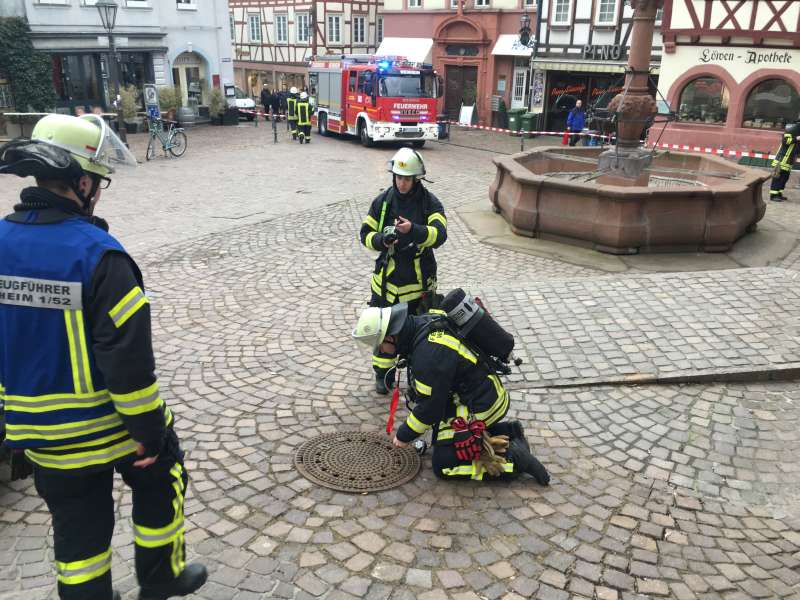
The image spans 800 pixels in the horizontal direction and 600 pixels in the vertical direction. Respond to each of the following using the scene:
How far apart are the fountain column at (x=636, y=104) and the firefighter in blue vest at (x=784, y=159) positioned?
12.8ft

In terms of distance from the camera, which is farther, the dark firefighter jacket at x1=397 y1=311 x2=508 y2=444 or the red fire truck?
the red fire truck

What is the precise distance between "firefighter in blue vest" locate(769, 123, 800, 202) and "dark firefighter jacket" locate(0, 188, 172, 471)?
13872mm

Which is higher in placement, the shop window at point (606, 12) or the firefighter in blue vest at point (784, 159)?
the shop window at point (606, 12)

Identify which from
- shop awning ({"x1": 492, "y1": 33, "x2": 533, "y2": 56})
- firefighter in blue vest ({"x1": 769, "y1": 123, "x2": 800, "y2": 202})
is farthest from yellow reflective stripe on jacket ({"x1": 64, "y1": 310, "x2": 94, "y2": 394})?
shop awning ({"x1": 492, "y1": 33, "x2": 533, "y2": 56})

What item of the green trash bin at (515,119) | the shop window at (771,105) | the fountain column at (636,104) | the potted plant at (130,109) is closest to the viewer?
the fountain column at (636,104)

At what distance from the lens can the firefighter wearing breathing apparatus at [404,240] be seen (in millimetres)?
5684

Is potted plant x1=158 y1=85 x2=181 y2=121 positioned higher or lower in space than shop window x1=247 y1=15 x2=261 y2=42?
lower

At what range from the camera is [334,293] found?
8.48 m

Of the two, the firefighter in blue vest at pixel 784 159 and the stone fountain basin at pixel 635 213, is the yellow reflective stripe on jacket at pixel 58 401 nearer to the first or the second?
the stone fountain basin at pixel 635 213

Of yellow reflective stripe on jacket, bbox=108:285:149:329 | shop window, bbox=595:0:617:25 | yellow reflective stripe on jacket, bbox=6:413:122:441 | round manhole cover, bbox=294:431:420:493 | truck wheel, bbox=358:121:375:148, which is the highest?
shop window, bbox=595:0:617:25

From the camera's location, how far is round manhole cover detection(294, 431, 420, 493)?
4.76 metres

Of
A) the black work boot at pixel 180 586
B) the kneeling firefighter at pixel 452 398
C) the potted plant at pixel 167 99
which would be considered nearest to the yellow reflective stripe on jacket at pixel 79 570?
the black work boot at pixel 180 586

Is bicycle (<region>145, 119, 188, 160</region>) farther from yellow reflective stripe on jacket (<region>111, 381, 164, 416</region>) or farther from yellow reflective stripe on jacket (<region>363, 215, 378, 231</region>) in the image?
yellow reflective stripe on jacket (<region>111, 381, 164, 416</region>)

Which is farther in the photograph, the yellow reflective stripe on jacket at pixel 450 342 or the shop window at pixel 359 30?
the shop window at pixel 359 30
